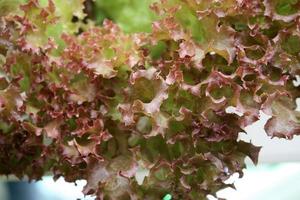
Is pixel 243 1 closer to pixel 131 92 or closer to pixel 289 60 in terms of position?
pixel 289 60

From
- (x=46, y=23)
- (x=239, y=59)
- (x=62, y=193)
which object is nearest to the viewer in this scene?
(x=239, y=59)

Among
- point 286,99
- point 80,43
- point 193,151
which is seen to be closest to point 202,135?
point 193,151

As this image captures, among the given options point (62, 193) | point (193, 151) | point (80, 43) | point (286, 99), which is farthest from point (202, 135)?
point (62, 193)

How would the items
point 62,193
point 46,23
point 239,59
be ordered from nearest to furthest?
point 239,59 < point 46,23 < point 62,193

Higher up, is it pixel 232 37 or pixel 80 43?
pixel 80 43

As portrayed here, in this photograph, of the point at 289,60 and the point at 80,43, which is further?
the point at 80,43

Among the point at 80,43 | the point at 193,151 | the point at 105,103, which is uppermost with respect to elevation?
the point at 80,43

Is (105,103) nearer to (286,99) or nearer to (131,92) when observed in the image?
(131,92)
